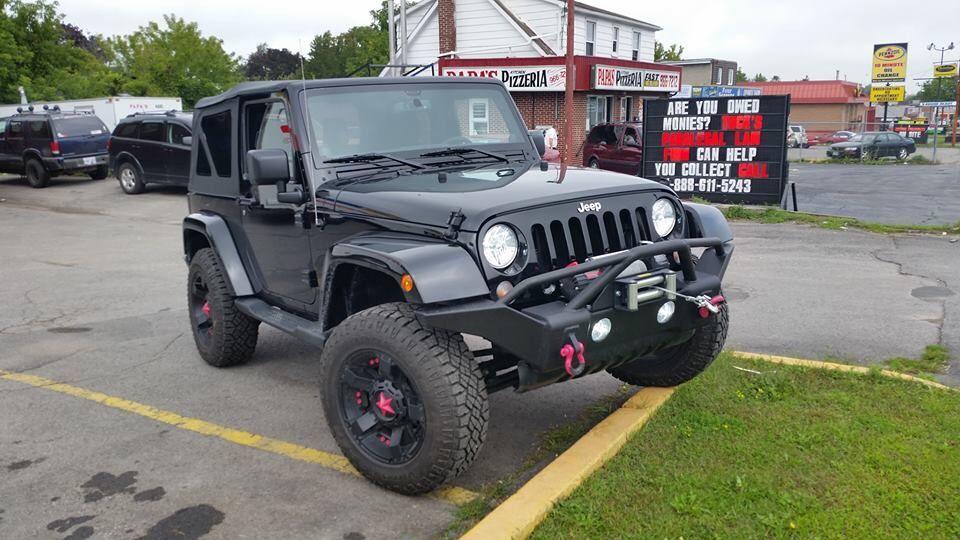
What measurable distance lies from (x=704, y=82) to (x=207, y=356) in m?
50.6

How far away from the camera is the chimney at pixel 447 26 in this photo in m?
31.6

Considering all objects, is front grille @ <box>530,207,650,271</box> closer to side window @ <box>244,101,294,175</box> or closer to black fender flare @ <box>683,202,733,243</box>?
black fender flare @ <box>683,202,733,243</box>

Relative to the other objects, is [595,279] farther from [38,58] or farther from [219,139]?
[38,58]

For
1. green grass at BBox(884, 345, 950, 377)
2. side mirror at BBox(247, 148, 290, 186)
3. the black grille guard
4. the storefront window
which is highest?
the storefront window

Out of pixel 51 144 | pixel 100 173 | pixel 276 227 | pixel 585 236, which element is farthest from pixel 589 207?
pixel 100 173

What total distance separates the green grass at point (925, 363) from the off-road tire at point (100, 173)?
2035 centimetres

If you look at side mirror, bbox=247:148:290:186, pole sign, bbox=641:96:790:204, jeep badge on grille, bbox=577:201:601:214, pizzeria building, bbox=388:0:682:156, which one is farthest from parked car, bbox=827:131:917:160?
side mirror, bbox=247:148:290:186

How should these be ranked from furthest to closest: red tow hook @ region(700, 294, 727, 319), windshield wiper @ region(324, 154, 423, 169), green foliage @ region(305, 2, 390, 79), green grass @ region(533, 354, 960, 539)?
green foliage @ region(305, 2, 390, 79) → windshield wiper @ region(324, 154, 423, 169) → red tow hook @ region(700, 294, 727, 319) → green grass @ region(533, 354, 960, 539)

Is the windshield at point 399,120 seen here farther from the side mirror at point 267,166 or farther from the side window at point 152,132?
the side window at point 152,132

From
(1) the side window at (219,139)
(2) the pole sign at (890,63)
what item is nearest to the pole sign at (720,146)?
(1) the side window at (219,139)

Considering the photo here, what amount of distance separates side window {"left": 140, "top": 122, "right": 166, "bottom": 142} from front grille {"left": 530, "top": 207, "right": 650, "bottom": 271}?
52.9ft

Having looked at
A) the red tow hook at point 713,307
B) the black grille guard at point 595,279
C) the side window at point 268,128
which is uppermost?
the side window at point 268,128

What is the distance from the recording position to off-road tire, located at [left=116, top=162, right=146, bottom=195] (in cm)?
1853

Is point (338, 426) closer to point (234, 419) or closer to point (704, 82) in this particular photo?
point (234, 419)
